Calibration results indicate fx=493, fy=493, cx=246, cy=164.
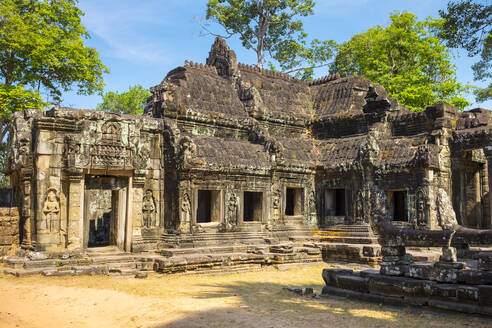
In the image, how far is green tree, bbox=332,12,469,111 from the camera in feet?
89.1

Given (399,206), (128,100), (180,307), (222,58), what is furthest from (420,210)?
(128,100)

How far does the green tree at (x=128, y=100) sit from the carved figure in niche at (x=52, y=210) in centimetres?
2565

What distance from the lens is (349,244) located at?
16.0 m

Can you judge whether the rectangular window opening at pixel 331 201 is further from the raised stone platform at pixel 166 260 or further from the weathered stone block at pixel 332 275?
the weathered stone block at pixel 332 275

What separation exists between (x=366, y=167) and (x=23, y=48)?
49.4 ft

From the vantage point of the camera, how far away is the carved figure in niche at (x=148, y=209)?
47.0ft

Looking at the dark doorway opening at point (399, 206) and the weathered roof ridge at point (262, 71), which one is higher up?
the weathered roof ridge at point (262, 71)

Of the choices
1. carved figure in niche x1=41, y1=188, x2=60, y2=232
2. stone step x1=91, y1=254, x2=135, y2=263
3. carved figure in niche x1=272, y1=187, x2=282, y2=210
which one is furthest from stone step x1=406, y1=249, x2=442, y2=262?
carved figure in niche x1=41, y1=188, x2=60, y2=232

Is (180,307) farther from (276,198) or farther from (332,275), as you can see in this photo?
(276,198)

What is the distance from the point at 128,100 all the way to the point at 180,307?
31.2 meters

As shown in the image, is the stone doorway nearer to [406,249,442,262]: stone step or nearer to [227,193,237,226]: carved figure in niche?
[227,193,237,226]: carved figure in niche

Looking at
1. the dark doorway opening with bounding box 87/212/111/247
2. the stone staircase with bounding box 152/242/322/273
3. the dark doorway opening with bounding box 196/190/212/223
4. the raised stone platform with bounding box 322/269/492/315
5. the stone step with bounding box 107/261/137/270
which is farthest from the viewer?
the dark doorway opening with bounding box 196/190/212/223

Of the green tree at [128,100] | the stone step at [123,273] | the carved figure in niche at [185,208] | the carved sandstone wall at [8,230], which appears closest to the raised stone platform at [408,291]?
the stone step at [123,273]

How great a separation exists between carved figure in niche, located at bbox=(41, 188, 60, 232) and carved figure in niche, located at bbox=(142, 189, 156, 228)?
8.17 ft
